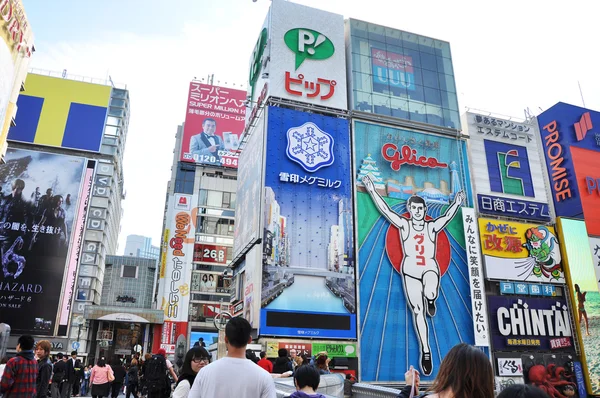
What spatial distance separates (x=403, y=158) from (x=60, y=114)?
28463 mm

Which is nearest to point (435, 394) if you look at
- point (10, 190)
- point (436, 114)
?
point (436, 114)

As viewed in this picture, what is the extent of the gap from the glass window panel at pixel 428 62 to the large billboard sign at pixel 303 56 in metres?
5.00

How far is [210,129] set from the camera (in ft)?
147

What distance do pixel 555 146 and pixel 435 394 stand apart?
102ft

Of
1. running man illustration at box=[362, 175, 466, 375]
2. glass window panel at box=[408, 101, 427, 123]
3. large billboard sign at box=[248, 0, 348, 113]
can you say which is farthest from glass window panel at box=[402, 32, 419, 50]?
running man illustration at box=[362, 175, 466, 375]

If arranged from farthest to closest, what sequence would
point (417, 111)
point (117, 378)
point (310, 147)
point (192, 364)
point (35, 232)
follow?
point (35, 232) < point (417, 111) < point (310, 147) < point (117, 378) < point (192, 364)

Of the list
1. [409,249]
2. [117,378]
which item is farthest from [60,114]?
[117,378]

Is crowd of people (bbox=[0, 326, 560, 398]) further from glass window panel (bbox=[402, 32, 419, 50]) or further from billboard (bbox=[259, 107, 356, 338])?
glass window panel (bbox=[402, 32, 419, 50])

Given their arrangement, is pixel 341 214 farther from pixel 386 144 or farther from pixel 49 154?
pixel 49 154

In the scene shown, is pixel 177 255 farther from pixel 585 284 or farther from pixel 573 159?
pixel 573 159

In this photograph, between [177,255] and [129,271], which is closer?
[177,255]

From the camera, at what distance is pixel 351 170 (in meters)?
24.5

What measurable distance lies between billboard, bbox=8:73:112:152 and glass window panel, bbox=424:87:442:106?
25.8m

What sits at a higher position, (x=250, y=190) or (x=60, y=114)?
(x=60, y=114)
